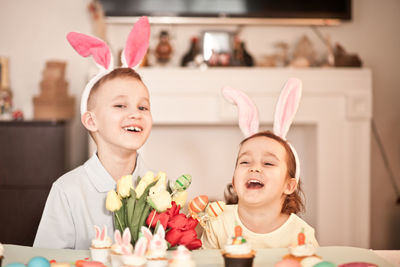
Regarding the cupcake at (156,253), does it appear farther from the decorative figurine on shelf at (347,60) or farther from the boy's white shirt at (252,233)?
the decorative figurine on shelf at (347,60)

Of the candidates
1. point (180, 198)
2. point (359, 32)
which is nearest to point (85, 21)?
point (359, 32)

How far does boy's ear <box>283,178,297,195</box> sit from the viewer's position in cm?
135

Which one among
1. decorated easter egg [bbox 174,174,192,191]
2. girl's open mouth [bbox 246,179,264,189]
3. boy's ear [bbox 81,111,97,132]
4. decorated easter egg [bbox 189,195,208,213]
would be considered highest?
boy's ear [bbox 81,111,97,132]

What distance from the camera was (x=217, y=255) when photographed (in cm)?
100

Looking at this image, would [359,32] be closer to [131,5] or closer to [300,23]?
[300,23]

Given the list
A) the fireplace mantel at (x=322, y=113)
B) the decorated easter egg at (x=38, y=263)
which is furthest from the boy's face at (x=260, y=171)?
the fireplace mantel at (x=322, y=113)

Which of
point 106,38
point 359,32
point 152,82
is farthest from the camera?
point 359,32

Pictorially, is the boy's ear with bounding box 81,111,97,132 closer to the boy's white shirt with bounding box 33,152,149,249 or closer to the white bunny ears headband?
the boy's white shirt with bounding box 33,152,149,249

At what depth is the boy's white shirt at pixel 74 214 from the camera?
3.86 feet

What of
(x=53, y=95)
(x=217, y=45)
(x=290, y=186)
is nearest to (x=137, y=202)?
(x=290, y=186)

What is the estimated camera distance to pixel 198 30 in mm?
3439

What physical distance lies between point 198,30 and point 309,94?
797mm

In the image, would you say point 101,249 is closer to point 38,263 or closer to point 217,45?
point 38,263

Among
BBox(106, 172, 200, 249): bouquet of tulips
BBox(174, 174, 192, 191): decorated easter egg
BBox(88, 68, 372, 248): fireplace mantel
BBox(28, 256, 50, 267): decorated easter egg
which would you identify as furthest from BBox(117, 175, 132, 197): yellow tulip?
BBox(88, 68, 372, 248): fireplace mantel
